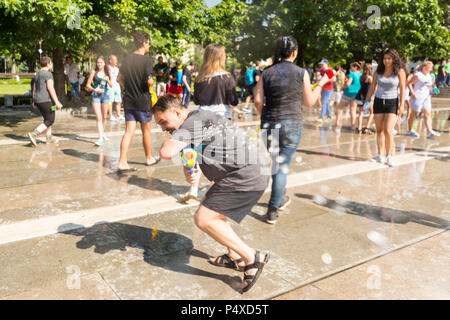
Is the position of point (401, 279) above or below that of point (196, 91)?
below

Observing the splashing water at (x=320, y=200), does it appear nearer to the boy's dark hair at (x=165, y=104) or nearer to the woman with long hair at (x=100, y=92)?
the boy's dark hair at (x=165, y=104)

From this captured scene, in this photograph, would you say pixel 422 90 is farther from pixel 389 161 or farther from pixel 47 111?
pixel 47 111

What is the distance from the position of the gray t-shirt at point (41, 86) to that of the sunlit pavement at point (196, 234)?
1553 mm

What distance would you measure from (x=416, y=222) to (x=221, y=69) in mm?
2671

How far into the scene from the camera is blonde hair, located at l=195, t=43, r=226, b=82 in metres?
4.36

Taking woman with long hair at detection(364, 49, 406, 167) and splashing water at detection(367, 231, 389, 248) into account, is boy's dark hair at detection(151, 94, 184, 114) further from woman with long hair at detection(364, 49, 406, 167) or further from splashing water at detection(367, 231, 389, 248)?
woman with long hair at detection(364, 49, 406, 167)

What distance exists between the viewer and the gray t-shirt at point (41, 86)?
7.82m

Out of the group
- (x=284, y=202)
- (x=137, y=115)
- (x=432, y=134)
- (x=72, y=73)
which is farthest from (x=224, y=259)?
(x=72, y=73)

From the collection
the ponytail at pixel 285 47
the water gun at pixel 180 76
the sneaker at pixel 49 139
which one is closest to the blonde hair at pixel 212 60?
the ponytail at pixel 285 47

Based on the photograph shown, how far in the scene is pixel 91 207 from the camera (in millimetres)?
4555

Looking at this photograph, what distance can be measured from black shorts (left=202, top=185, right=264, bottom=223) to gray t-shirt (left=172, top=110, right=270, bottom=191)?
36 mm

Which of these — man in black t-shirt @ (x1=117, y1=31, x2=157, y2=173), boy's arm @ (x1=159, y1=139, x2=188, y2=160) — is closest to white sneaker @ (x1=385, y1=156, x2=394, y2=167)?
man in black t-shirt @ (x1=117, y1=31, x2=157, y2=173)
